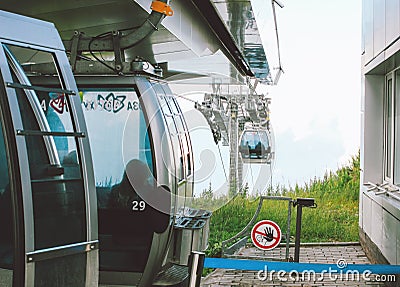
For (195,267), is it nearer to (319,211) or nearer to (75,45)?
(75,45)

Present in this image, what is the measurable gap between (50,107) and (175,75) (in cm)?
591

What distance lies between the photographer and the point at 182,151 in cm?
526

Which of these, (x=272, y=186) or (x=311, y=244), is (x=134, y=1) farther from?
(x=311, y=244)

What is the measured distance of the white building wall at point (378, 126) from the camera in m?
5.66

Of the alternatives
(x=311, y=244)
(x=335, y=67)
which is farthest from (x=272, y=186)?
(x=335, y=67)

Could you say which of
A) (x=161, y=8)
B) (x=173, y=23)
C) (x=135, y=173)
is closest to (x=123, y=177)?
(x=135, y=173)

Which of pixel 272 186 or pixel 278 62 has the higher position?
pixel 278 62

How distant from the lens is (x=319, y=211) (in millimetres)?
7227

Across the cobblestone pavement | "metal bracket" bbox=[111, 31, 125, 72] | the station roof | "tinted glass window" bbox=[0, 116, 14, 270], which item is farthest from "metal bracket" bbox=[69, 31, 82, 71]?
"tinted glass window" bbox=[0, 116, 14, 270]

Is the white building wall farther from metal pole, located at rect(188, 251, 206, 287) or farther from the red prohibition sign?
metal pole, located at rect(188, 251, 206, 287)

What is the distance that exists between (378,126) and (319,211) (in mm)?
966

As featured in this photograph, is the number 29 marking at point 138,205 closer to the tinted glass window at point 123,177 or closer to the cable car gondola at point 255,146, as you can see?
the tinted glass window at point 123,177

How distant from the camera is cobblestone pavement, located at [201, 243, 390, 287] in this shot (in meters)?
5.80

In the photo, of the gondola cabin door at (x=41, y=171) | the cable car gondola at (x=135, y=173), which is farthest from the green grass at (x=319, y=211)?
the gondola cabin door at (x=41, y=171)
